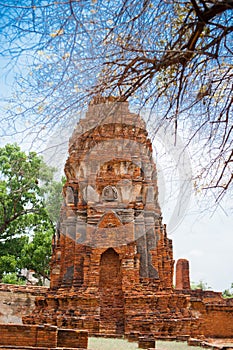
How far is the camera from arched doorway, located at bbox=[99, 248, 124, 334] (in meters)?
11.0

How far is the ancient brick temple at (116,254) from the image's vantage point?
1081cm

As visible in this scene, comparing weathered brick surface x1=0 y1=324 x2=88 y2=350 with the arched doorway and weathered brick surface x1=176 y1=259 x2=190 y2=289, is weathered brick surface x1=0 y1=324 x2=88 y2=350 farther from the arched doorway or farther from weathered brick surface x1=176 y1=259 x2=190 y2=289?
weathered brick surface x1=176 y1=259 x2=190 y2=289

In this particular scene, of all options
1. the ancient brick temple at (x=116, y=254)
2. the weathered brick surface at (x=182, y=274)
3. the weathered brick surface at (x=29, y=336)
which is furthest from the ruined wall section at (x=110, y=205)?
the weathered brick surface at (x=182, y=274)

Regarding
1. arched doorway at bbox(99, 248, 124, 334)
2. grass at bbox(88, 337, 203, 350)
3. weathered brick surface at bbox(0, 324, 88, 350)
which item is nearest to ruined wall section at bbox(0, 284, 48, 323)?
arched doorway at bbox(99, 248, 124, 334)

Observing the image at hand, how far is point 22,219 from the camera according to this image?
2022cm

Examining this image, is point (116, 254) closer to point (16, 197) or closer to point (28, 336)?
point (28, 336)

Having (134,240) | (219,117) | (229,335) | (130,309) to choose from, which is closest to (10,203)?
(134,240)

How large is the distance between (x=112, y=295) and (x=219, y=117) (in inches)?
332

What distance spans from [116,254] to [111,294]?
1.27 metres

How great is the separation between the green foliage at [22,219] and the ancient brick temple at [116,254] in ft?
17.2

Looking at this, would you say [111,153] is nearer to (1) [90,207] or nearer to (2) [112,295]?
(1) [90,207]

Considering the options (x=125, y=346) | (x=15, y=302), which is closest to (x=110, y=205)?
(x=125, y=346)

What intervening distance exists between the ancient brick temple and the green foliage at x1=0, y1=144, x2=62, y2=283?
17.2 ft

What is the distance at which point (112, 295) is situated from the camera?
456 inches
